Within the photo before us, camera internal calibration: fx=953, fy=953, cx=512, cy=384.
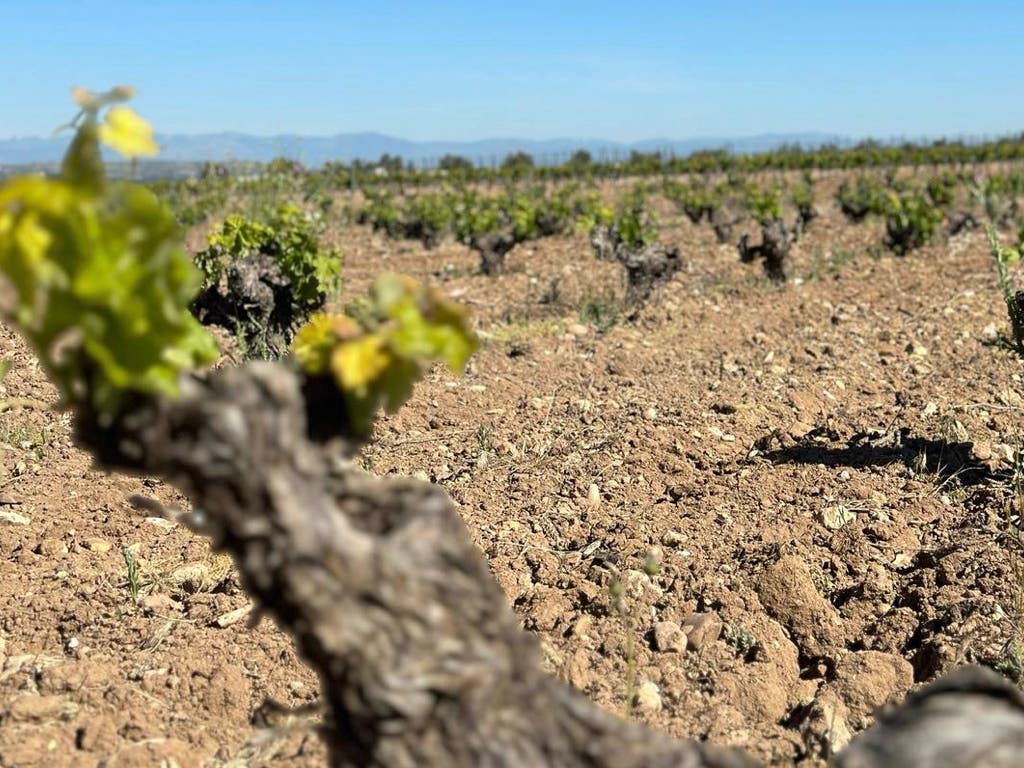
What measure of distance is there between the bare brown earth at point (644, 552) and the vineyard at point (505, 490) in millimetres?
16

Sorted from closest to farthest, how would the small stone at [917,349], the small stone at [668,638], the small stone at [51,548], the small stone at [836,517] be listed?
the small stone at [668,638], the small stone at [51,548], the small stone at [836,517], the small stone at [917,349]

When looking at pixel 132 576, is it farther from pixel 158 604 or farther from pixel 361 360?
pixel 361 360

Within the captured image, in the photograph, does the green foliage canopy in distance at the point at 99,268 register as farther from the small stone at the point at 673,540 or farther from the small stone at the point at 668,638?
the small stone at the point at 673,540

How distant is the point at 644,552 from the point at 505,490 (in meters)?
1.03

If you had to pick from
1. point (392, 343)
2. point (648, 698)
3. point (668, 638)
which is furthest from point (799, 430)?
point (392, 343)

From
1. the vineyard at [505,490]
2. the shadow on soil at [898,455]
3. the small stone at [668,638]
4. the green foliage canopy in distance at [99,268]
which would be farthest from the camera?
the shadow on soil at [898,455]

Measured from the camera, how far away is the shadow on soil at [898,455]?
190 inches

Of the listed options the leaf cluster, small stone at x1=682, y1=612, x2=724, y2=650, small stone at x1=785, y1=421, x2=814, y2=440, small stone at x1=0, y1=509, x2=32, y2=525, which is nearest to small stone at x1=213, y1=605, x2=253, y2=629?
small stone at x1=0, y1=509, x2=32, y2=525

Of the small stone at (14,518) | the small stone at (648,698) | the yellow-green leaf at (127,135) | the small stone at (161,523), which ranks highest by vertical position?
the yellow-green leaf at (127,135)

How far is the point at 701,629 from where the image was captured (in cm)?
353

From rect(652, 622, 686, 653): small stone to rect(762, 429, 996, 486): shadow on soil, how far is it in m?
1.90

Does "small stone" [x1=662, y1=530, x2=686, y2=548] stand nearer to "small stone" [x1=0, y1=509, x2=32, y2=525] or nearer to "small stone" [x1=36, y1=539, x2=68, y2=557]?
"small stone" [x1=36, y1=539, x2=68, y2=557]

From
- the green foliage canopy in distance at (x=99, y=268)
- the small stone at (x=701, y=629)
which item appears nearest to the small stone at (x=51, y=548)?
the small stone at (x=701, y=629)

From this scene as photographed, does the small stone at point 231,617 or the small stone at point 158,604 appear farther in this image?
the small stone at point 158,604
